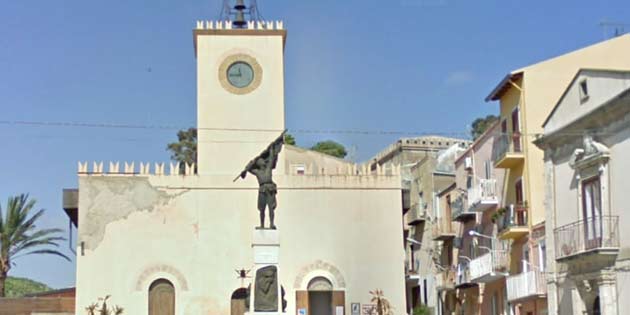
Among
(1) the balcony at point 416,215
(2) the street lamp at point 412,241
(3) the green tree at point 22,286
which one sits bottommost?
(3) the green tree at point 22,286

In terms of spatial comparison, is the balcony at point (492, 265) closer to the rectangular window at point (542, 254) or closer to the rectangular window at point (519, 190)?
the rectangular window at point (519, 190)

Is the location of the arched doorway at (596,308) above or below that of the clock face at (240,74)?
below

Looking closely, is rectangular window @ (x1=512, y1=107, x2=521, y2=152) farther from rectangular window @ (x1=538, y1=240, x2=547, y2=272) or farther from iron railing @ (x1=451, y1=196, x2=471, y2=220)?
iron railing @ (x1=451, y1=196, x2=471, y2=220)

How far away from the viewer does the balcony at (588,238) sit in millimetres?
22016

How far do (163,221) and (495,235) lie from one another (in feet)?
39.9

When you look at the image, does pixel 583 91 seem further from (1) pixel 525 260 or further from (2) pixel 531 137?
Result: (1) pixel 525 260

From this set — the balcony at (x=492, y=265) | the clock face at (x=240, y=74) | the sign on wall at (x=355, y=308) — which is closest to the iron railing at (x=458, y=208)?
the balcony at (x=492, y=265)

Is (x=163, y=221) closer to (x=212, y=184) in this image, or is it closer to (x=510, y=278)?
(x=212, y=184)

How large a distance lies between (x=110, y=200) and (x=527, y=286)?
51.6 feet

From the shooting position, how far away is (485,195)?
115 ft

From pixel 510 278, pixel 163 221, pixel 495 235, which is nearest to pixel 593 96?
pixel 510 278

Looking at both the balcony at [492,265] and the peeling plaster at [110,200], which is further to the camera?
the peeling plaster at [110,200]

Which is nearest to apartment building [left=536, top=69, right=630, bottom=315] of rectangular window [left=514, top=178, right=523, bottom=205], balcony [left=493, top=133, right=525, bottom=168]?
balcony [left=493, top=133, right=525, bottom=168]

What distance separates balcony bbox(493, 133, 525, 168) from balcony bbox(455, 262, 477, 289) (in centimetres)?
567
